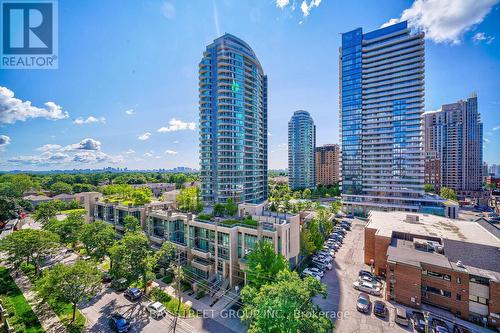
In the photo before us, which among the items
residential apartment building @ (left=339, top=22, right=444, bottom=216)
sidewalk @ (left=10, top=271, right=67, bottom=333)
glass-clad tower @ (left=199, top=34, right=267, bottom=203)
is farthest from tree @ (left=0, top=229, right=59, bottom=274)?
residential apartment building @ (left=339, top=22, right=444, bottom=216)

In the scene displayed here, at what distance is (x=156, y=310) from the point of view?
2548 centimetres

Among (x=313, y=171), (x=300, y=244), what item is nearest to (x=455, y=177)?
(x=313, y=171)

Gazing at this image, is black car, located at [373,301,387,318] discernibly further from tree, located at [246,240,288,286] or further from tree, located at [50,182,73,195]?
tree, located at [50,182,73,195]

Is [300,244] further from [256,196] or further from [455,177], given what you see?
[455,177]

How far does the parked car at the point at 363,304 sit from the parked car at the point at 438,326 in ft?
21.3

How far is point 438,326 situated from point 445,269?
24.1ft

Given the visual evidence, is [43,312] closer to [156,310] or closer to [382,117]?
[156,310]

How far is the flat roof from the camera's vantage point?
Result: 32556 mm

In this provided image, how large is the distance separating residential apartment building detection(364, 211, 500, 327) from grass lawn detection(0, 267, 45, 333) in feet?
149

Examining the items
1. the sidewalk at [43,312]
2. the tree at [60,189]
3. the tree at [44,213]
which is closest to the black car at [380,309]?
the sidewalk at [43,312]

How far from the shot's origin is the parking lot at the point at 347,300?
23.9 metres

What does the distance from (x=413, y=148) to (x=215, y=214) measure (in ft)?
251

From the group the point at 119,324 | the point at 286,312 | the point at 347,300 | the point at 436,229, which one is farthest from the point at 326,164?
the point at 119,324

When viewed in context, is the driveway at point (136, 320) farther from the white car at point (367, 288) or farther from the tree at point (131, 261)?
the white car at point (367, 288)
